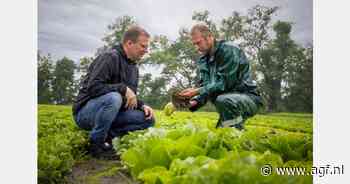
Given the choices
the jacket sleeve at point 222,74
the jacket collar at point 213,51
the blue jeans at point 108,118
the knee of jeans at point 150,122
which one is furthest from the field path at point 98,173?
the jacket collar at point 213,51

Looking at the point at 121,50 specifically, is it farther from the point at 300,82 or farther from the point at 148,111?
the point at 300,82

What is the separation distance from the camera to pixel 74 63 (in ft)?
10.7

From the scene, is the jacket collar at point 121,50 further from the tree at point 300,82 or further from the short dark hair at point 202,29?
the tree at point 300,82

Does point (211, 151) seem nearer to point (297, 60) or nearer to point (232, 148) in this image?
point (232, 148)

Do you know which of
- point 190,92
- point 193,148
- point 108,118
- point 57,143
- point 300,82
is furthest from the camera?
point 300,82

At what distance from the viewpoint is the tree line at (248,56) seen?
3.27 m

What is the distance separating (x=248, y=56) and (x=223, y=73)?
213 millimetres

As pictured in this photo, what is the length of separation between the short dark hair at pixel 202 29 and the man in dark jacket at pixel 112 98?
0.31 metres

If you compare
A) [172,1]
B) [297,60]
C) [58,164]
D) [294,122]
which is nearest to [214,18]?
[172,1]

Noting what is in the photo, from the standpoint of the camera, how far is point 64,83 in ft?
10.8

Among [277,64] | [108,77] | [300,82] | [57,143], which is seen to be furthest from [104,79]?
[300,82]

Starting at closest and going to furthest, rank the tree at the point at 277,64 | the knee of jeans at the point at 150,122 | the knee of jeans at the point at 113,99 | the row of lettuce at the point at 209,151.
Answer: the row of lettuce at the point at 209,151 → the knee of jeans at the point at 113,99 → the knee of jeans at the point at 150,122 → the tree at the point at 277,64

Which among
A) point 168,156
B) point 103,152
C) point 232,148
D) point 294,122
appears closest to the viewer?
point 168,156
